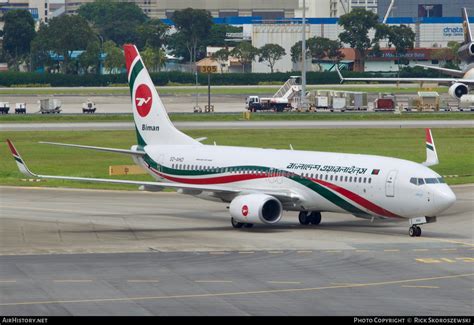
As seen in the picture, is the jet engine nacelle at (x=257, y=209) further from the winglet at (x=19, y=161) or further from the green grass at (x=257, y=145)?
the green grass at (x=257, y=145)

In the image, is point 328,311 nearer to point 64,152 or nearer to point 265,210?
point 265,210

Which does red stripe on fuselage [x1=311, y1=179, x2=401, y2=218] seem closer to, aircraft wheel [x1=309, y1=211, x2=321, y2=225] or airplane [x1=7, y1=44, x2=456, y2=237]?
airplane [x1=7, y1=44, x2=456, y2=237]

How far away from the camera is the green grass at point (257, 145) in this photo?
81.3 meters

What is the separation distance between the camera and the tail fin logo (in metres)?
63.4

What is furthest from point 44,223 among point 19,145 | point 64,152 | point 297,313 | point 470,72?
point 470,72

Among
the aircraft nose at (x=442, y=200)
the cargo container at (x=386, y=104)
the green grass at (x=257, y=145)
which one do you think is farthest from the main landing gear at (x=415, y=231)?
the cargo container at (x=386, y=104)

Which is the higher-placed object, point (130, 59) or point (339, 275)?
point (130, 59)

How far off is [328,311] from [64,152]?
214 feet

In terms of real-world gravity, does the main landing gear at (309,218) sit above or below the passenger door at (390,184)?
below

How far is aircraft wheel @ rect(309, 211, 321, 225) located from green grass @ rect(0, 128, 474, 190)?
67.0 feet

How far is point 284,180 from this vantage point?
55.6m

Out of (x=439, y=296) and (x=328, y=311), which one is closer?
(x=328, y=311)

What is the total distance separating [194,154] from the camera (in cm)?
5991

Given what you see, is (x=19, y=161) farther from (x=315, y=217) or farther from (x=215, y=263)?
(x=315, y=217)
